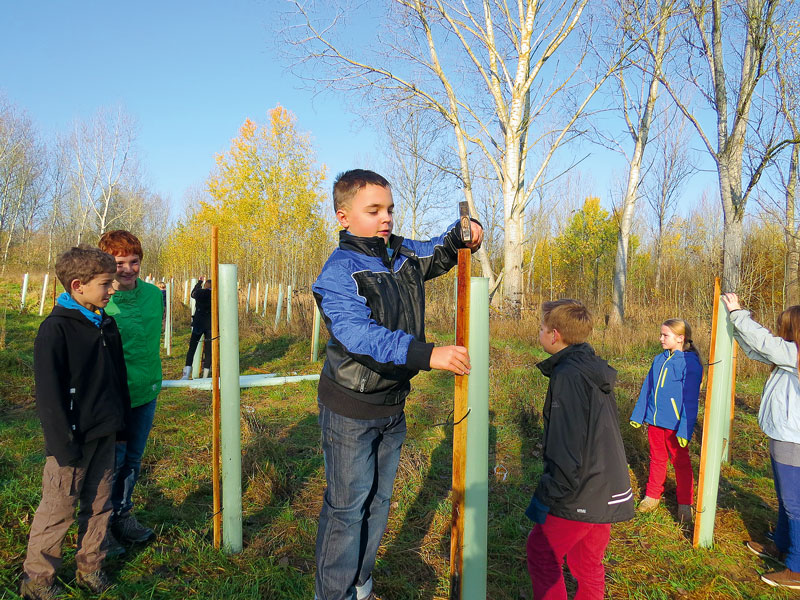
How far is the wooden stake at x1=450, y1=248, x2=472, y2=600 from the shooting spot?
1.42 m

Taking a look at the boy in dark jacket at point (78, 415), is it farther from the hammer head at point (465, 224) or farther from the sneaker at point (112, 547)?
the hammer head at point (465, 224)

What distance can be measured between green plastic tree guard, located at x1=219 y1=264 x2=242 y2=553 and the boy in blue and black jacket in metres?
0.81

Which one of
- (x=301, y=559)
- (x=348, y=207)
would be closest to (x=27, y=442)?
(x=301, y=559)

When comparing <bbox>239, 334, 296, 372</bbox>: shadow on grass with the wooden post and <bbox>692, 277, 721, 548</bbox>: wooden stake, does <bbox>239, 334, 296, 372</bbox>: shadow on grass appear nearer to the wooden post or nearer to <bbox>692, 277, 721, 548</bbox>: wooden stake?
the wooden post

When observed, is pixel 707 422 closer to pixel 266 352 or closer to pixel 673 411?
pixel 673 411

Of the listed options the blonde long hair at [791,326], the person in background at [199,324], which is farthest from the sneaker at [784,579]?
the person in background at [199,324]

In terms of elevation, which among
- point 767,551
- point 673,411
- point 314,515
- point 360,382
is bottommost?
point 767,551

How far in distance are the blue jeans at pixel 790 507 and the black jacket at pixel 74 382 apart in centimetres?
356

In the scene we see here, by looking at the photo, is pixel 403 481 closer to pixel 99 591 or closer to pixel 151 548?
pixel 151 548

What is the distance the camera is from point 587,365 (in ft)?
7.07

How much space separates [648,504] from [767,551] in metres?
0.68

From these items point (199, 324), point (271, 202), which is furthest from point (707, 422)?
point (271, 202)

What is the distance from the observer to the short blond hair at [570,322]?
2307mm

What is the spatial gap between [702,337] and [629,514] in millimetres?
8700
